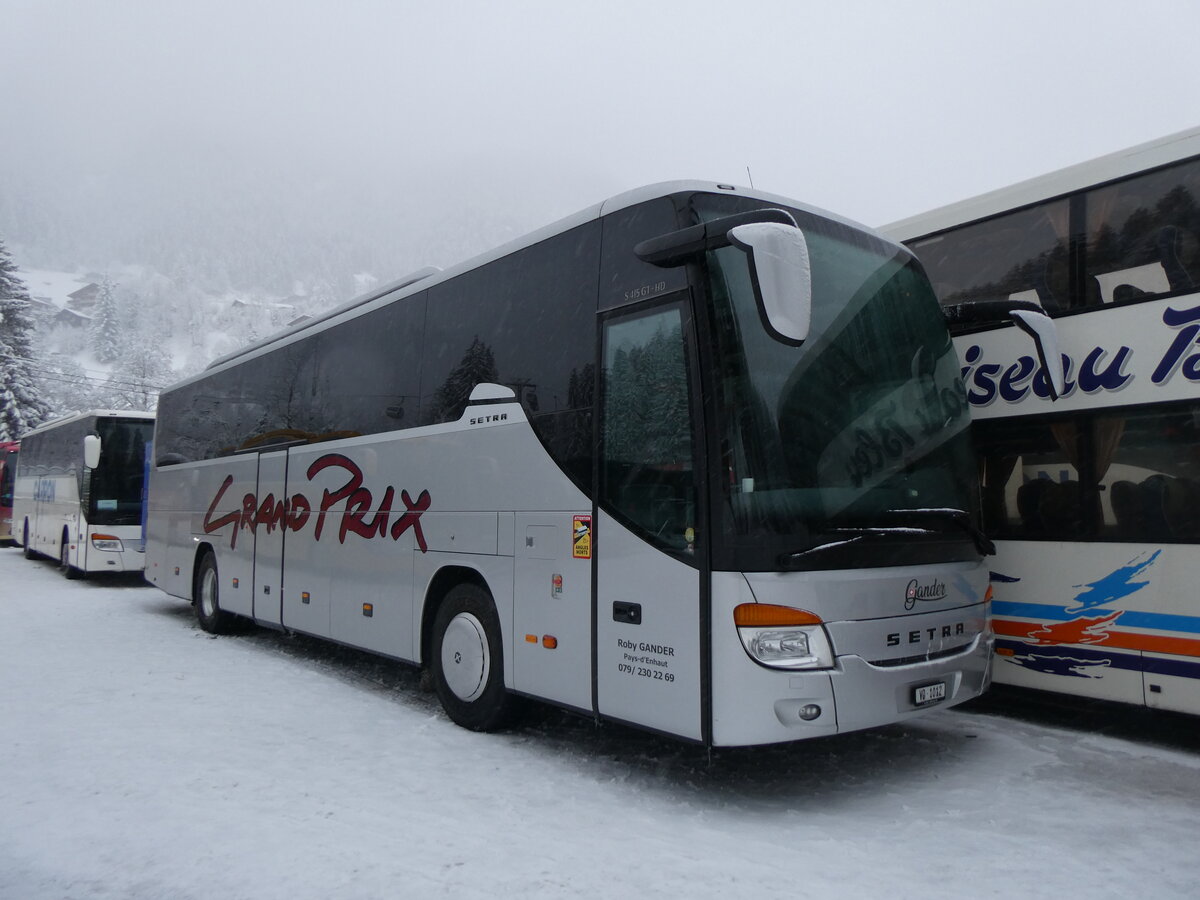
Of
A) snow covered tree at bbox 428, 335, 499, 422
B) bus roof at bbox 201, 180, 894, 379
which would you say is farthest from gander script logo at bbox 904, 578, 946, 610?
snow covered tree at bbox 428, 335, 499, 422

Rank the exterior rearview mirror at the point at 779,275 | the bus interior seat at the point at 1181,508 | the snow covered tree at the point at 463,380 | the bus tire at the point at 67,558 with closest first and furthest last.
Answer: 1. the exterior rearview mirror at the point at 779,275
2. the bus interior seat at the point at 1181,508
3. the snow covered tree at the point at 463,380
4. the bus tire at the point at 67,558

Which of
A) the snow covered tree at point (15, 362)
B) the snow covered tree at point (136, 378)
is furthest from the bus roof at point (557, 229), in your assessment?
the snow covered tree at point (136, 378)

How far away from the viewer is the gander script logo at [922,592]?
16.8ft

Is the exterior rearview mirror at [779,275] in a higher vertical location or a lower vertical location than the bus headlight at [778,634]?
higher

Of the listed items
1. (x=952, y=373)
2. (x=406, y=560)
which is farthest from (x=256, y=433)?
(x=952, y=373)

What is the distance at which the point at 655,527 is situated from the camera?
5043 mm

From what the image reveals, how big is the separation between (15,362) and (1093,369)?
48.9 metres

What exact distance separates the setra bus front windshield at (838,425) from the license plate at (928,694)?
2.46ft

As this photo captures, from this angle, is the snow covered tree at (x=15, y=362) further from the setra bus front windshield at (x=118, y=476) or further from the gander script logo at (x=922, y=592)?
the gander script logo at (x=922, y=592)

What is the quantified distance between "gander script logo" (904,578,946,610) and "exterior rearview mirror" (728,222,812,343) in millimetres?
1856

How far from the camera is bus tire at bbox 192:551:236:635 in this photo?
1166cm

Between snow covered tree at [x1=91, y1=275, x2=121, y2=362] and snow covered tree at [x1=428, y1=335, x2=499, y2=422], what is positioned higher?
snow covered tree at [x1=91, y1=275, x2=121, y2=362]

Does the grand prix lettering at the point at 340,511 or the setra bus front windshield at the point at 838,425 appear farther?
the grand prix lettering at the point at 340,511

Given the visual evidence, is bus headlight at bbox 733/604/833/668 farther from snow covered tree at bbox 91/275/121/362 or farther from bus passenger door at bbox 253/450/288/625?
snow covered tree at bbox 91/275/121/362
